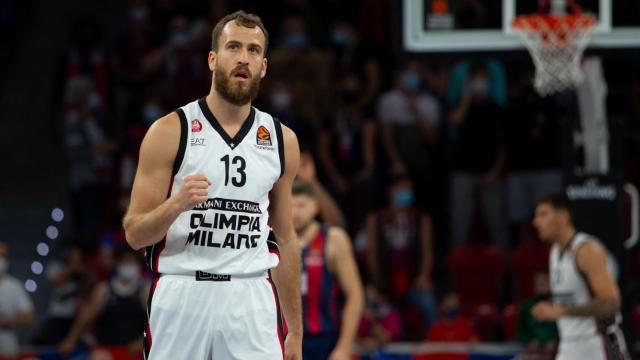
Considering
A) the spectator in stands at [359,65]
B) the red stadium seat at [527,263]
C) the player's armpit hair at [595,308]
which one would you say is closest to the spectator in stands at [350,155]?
the spectator in stands at [359,65]

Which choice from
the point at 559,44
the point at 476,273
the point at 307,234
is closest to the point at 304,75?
the point at 476,273

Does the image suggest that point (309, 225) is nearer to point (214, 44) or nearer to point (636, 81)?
point (214, 44)

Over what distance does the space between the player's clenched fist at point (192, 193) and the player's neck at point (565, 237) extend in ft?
14.9

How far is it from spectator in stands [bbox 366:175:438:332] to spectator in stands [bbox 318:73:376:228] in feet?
2.07

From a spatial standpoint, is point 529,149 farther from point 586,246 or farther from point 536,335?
point 586,246

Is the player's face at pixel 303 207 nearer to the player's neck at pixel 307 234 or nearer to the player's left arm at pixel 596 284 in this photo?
the player's neck at pixel 307 234

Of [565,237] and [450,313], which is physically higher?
[565,237]

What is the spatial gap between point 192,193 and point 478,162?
9829 millimetres

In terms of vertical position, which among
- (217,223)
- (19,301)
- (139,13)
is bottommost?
(19,301)

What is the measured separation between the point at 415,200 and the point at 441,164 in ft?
1.83

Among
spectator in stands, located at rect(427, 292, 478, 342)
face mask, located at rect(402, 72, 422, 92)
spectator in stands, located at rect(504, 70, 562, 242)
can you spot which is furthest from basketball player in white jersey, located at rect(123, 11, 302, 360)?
face mask, located at rect(402, 72, 422, 92)

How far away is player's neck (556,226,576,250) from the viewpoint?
9.65 metres

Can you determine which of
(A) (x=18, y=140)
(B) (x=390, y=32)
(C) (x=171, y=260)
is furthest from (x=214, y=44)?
(A) (x=18, y=140)

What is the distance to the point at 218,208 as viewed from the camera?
20.1 feet
